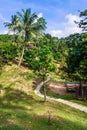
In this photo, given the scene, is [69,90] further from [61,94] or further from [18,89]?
[18,89]

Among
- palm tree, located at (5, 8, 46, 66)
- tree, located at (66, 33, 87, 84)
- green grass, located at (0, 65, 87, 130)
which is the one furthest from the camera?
palm tree, located at (5, 8, 46, 66)

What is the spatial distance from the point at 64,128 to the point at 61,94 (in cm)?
3113

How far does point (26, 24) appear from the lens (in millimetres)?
64438

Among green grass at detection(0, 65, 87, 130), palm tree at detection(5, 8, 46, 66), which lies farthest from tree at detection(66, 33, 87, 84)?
palm tree at detection(5, 8, 46, 66)

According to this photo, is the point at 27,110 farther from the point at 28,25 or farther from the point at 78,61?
the point at 28,25

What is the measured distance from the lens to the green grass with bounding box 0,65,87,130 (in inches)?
805

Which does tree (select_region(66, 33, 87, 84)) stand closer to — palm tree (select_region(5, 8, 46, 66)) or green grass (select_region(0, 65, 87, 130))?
green grass (select_region(0, 65, 87, 130))

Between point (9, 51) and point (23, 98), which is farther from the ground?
point (9, 51)

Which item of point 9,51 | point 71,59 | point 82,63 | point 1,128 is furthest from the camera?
point 9,51

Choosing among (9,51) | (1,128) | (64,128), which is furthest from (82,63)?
(9,51)

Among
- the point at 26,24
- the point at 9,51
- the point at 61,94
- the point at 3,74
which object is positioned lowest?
the point at 61,94

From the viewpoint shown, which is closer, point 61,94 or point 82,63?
point 82,63

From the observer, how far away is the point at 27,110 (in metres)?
28.7

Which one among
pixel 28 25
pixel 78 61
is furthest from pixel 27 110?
pixel 28 25
